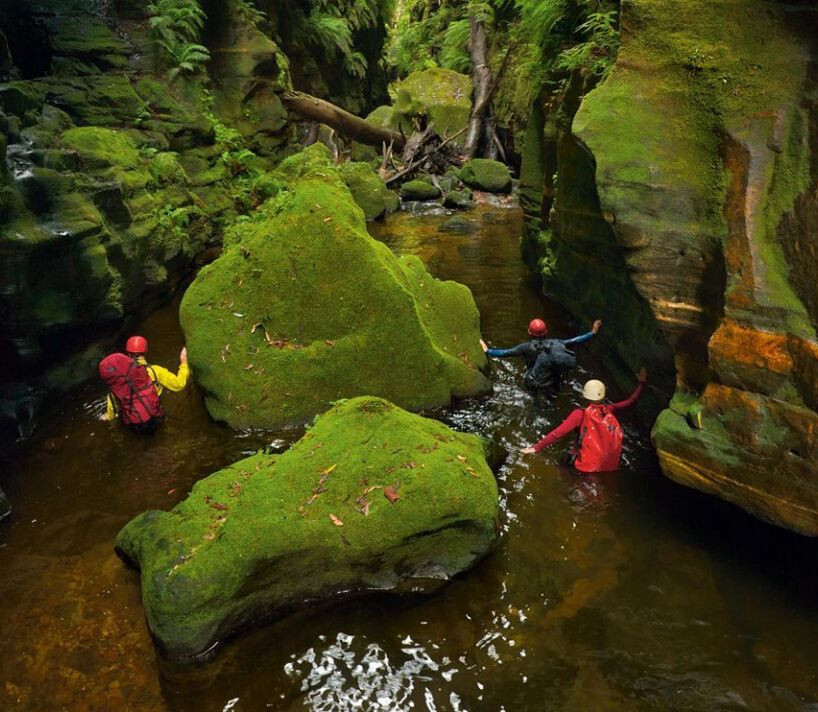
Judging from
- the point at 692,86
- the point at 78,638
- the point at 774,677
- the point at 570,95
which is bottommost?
the point at 78,638

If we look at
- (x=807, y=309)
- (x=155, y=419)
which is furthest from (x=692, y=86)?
(x=155, y=419)

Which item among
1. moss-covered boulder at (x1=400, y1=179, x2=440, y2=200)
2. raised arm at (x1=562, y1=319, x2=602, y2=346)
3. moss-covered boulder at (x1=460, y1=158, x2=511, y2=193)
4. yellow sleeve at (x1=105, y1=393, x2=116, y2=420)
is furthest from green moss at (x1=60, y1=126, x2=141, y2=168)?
moss-covered boulder at (x1=460, y1=158, x2=511, y2=193)

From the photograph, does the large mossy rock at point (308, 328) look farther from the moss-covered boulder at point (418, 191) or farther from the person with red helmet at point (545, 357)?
the moss-covered boulder at point (418, 191)

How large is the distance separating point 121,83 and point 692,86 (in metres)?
12.0

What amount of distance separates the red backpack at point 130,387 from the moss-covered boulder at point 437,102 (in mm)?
20901

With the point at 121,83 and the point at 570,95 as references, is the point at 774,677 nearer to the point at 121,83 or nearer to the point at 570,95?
the point at 570,95

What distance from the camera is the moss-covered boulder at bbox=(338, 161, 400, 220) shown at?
731 inches

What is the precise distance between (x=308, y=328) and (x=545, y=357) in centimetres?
340

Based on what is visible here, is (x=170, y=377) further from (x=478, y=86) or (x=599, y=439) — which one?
(x=478, y=86)

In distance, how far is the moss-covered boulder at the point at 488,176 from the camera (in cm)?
2183

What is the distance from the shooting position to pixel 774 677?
388 cm

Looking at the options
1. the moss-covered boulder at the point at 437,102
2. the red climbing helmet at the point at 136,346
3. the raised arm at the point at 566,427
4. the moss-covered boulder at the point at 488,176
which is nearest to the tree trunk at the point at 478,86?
the moss-covered boulder at the point at 437,102

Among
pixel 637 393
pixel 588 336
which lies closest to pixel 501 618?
pixel 637 393

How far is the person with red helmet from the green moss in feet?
24.1
